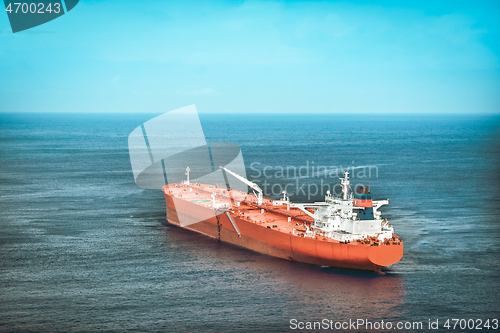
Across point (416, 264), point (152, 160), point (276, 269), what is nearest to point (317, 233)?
point (276, 269)

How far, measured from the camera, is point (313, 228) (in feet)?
135

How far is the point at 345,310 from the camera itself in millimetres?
31359

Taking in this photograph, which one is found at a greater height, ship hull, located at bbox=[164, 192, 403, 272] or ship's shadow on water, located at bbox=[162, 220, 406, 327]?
ship hull, located at bbox=[164, 192, 403, 272]

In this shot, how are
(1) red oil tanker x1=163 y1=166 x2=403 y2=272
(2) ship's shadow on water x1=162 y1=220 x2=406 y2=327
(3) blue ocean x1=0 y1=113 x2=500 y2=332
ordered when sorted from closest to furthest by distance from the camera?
(3) blue ocean x1=0 y1=113 x2=500 y2=332
(2) ship's shadow on water x1=162 y1=220 x2=406 y2=327
(1) red oil tanker x1=163 y1=166 x2=403 y2=272

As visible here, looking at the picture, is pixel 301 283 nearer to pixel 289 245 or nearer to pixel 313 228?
pixel 289 245

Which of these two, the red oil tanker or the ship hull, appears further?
the red oil tanker

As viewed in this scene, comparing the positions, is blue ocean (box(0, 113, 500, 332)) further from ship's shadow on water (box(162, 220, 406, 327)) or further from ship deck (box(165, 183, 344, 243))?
ship deck (box(165, 183, 344, 243))

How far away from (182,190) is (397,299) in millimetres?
33173

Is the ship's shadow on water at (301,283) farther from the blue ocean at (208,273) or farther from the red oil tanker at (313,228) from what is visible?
the red oil tanker at (313,228)

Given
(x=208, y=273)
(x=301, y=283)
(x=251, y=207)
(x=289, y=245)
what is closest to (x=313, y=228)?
(x=289, y=245)

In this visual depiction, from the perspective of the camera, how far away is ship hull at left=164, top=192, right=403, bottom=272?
1435 inches

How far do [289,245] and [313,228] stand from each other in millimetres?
2435

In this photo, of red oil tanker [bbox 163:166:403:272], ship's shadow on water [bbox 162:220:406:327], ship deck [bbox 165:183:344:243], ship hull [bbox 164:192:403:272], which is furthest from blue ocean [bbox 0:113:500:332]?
ship deck [bbox 165:183:344:243]

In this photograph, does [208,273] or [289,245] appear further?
[289,245]
